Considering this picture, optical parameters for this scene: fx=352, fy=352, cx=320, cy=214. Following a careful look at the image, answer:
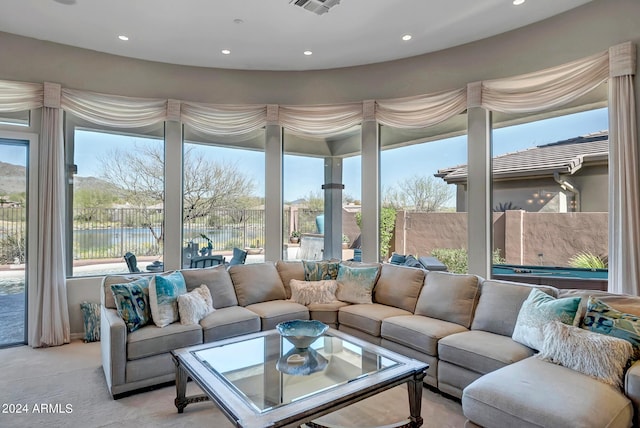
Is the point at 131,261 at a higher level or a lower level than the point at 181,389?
higher

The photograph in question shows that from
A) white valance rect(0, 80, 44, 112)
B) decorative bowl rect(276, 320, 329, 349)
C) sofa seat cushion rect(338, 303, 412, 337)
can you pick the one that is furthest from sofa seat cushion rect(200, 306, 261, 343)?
white valance rect(0, 80, 44, 112)

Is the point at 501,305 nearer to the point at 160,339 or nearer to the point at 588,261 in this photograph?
the point at 588,261

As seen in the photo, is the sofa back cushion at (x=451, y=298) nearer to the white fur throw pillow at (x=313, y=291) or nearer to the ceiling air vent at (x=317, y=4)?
the white fur throw pillow at (x=313, y=291)

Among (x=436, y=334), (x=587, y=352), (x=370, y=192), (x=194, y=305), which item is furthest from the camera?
(x=370, y=192)

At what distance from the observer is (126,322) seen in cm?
296

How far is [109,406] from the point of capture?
8.77 feet

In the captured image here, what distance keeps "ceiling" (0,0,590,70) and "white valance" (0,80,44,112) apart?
575mm

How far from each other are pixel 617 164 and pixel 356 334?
2.85 m

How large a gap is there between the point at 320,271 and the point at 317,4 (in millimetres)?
2897

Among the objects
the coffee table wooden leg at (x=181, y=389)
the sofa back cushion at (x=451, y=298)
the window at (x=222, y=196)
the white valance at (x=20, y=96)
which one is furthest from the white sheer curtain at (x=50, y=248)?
the sofa back cushion at (x=451, y=298)

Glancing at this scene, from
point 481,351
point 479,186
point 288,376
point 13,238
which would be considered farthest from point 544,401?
point 13,238

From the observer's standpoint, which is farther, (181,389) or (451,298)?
(451,298)

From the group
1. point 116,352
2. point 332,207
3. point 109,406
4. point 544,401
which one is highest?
point 332,207

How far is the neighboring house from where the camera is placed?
341 cm
